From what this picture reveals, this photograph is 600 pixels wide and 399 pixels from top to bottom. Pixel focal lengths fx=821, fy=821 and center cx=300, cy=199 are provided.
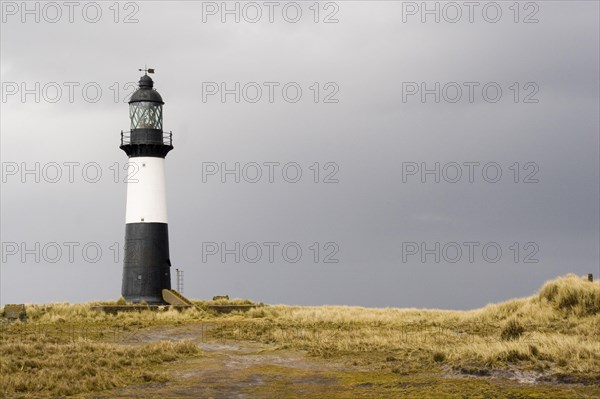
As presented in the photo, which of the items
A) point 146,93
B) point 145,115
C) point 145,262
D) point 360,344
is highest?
point 146,93

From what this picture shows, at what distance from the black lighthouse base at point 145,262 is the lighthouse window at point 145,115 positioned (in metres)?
5.14

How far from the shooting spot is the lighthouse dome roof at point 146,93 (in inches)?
1688

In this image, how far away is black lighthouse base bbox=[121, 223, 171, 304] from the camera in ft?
137

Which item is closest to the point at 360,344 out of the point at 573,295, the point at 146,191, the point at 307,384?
the point at 307,384

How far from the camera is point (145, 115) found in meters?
42.7

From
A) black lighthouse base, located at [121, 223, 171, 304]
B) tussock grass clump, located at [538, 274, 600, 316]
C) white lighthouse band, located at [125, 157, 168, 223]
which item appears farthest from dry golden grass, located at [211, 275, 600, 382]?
white lighthouse band, located at [125, 157, 168, 223]

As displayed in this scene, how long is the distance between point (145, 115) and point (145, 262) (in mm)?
7618

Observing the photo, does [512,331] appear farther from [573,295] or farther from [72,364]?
[72,364]

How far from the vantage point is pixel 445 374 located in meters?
20.1

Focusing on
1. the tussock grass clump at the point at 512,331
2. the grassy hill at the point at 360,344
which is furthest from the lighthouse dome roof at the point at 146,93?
the tussock grass clump at the point at 512,331

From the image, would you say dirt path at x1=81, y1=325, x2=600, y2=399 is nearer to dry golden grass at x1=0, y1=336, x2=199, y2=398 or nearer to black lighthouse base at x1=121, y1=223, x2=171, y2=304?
dry golden grass at x1=0, y1=336, x2=199, y2=398

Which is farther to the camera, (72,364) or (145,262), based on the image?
(145,262)

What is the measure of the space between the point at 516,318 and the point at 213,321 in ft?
42.1

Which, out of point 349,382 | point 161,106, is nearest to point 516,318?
point 349,382
